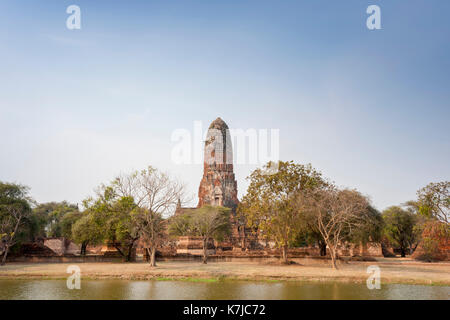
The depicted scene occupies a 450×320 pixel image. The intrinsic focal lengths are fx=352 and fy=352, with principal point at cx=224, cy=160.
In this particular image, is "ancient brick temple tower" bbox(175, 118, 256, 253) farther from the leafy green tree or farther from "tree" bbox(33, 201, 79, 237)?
the leafy green tree

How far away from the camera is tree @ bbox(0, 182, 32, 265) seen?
101 feet

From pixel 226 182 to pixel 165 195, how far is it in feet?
253

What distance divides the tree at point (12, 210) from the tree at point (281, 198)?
21148 millimetres

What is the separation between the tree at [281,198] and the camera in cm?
3130

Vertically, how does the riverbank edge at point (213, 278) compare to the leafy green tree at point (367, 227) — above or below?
below

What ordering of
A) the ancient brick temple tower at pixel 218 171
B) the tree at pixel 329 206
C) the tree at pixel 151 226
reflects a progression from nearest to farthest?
the tree at pixel 151 226 → the tree at pixel 329 206 → the ancient brick temple tower at pixel 218 171

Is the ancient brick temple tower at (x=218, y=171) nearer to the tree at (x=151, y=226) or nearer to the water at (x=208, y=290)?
the tree at (x=151, y=226)

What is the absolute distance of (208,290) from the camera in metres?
16.6

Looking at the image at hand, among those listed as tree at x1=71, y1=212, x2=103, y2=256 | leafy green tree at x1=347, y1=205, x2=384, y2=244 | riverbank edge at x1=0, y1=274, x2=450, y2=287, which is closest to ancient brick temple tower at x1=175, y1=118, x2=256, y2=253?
tree at x1=71, y1=212, x2=103, y2=256

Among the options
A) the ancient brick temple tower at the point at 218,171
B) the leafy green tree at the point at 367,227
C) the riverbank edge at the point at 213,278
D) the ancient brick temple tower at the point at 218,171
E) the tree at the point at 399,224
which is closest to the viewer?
the riverbank edge at the point at 213,278

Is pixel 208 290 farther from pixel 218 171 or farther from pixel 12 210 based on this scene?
pixel 218 171

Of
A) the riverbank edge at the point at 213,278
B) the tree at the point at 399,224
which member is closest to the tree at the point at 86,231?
the riverbank edge at the point at 213,278

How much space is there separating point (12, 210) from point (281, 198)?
80.9ft

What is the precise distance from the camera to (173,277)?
21594 mm
